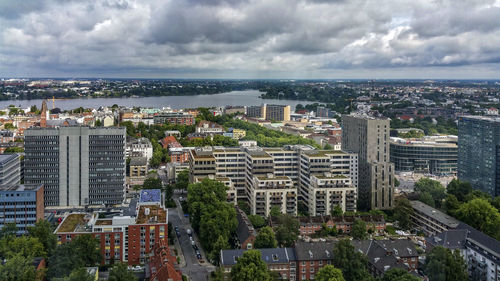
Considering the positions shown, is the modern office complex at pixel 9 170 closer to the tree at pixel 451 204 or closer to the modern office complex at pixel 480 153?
the tree at pixel 451 204

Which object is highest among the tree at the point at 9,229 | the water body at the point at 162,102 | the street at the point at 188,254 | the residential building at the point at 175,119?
the water body at the point at 162,102

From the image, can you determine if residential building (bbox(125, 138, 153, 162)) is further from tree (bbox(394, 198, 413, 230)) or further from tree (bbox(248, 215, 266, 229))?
tree (bbox(394, 198, 413, 230))

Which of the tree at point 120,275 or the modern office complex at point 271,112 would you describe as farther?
the modern office complex at point 271,112

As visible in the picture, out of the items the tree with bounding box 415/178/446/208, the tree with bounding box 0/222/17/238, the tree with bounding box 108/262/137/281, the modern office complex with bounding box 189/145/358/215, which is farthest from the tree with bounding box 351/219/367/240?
the tree with bounding box 0/222/17/238

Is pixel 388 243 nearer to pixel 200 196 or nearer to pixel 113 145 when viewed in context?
pixel 200 196

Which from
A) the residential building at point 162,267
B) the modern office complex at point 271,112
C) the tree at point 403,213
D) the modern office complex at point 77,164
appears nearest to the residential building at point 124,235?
the residential building at point 162,267

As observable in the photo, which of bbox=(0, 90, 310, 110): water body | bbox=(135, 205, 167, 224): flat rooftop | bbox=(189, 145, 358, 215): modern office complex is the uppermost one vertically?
bbox=(0, 90, 310, 110): water body

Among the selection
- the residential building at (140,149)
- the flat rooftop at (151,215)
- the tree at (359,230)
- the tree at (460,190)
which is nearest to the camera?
the flat rooftop at (151,215)
